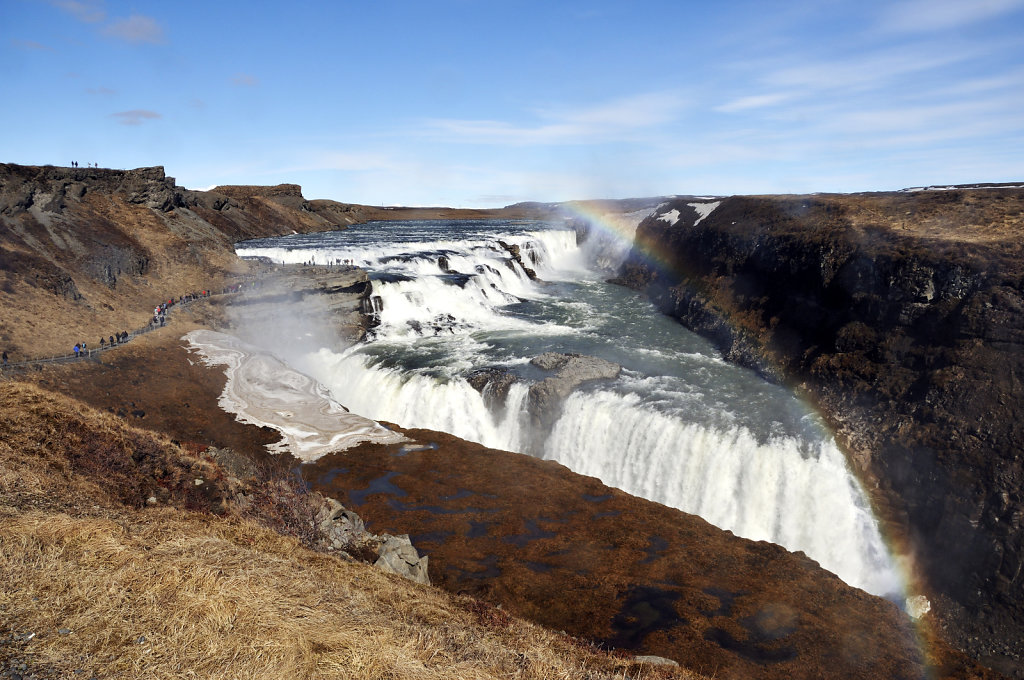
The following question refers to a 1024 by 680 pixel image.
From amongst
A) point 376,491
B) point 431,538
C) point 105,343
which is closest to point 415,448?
point 376,491

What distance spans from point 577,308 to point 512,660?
129ft

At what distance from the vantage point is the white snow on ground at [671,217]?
56.1 m

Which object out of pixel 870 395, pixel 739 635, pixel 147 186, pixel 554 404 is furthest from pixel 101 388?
pixel 147 186

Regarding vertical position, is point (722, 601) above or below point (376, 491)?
below

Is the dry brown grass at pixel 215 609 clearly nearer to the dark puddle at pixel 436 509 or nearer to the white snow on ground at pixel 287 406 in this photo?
the dark puddle at pixel 436 509

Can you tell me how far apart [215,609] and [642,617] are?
33.1 ft

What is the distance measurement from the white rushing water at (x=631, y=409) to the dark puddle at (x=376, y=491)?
6793mm

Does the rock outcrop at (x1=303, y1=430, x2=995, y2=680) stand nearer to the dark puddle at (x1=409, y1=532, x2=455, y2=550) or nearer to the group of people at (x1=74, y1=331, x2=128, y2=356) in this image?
the dark puddle at (x1=409, y1=532, x2=455, y2=550)

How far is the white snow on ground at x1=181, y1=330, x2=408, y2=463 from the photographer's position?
2270 centimetres

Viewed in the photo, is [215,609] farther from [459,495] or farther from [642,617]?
[459,495]

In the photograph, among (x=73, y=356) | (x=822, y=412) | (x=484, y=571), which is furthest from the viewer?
(x=73, y=356)

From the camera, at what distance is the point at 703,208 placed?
54188 millimetres

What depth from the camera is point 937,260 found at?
2383cm

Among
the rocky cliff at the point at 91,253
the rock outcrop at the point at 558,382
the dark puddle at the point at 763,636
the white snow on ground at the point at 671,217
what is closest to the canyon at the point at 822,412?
the dark puddle at the point at 763,636
